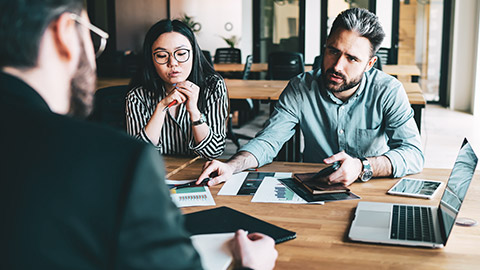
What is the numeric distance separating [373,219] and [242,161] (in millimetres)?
710

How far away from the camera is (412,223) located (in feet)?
4.51

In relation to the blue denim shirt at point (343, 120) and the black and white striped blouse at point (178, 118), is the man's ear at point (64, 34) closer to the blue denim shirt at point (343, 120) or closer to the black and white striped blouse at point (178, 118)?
the blue denim shirt at point (343, 120)

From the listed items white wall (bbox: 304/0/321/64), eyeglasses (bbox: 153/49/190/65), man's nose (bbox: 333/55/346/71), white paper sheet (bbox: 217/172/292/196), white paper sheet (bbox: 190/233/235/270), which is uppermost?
white wall (bbox: 304/0/321/64)

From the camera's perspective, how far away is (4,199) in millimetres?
578

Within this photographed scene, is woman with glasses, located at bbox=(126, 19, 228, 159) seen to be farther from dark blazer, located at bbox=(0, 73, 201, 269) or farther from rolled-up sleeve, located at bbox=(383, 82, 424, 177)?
dark blazer, located at bbox=(0, 73, 201, 269)

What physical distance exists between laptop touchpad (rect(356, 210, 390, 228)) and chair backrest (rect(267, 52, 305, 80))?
5422 millimetres

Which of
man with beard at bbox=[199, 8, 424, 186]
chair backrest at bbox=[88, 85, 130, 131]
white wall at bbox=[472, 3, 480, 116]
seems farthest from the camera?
→ white wall at bbox=[472, 3, 480, 116]

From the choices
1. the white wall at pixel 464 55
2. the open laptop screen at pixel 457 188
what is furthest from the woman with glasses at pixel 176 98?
the white wall at pixel 464 55

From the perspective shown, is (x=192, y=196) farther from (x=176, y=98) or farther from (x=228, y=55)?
(x=228, y=55)

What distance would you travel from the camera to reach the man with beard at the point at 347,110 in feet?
6.95

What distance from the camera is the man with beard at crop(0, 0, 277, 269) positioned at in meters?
0.57

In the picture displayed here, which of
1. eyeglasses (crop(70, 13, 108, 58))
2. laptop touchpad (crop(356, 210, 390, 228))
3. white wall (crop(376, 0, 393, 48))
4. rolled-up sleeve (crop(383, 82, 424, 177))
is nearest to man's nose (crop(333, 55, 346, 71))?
rolled-up sleeve (crop(383, 82, 424, 177))

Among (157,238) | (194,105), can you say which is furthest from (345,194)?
(157,238)

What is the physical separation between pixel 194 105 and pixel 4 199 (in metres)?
1.79
